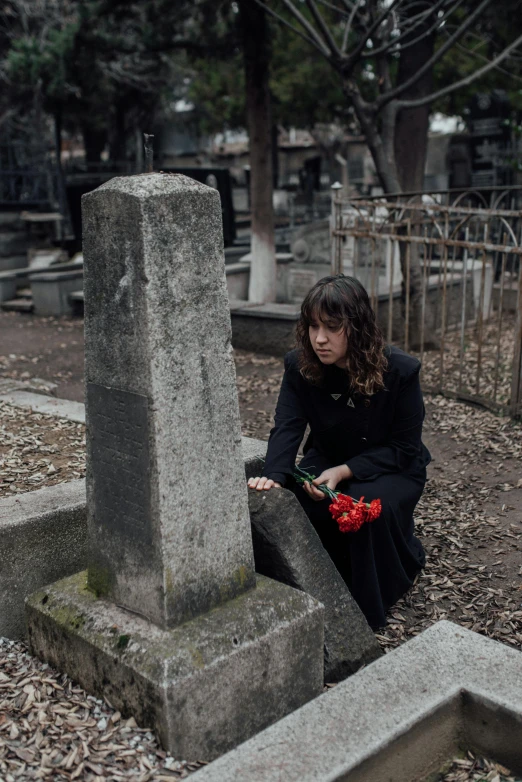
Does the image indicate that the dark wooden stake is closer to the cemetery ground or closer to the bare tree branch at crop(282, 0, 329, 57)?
the cemetery ground

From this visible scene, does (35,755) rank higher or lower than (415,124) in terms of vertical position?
lower

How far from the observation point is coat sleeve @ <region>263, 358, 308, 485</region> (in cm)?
365

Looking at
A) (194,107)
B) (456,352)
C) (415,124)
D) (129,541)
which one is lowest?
(456,352)

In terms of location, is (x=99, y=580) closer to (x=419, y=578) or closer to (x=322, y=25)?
(x=419, y=578)

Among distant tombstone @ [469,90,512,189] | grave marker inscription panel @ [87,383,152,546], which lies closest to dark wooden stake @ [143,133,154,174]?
grave marker inscription panel @ [87,383,152,546]

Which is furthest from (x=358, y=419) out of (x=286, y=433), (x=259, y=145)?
(x=259, y=145)

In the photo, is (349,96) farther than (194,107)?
No

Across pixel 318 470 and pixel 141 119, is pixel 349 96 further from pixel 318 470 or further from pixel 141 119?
pixel 141 119

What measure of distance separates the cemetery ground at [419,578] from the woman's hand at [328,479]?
0.69m

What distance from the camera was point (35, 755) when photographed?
259cm

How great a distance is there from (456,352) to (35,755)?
7397 mm

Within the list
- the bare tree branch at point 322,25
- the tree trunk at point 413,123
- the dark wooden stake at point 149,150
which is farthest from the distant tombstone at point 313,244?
the dark wooden stake at point 149,150

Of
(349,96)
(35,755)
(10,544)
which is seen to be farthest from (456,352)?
(35,755)

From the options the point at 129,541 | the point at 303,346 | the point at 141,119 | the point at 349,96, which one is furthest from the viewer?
the point at 141,119
